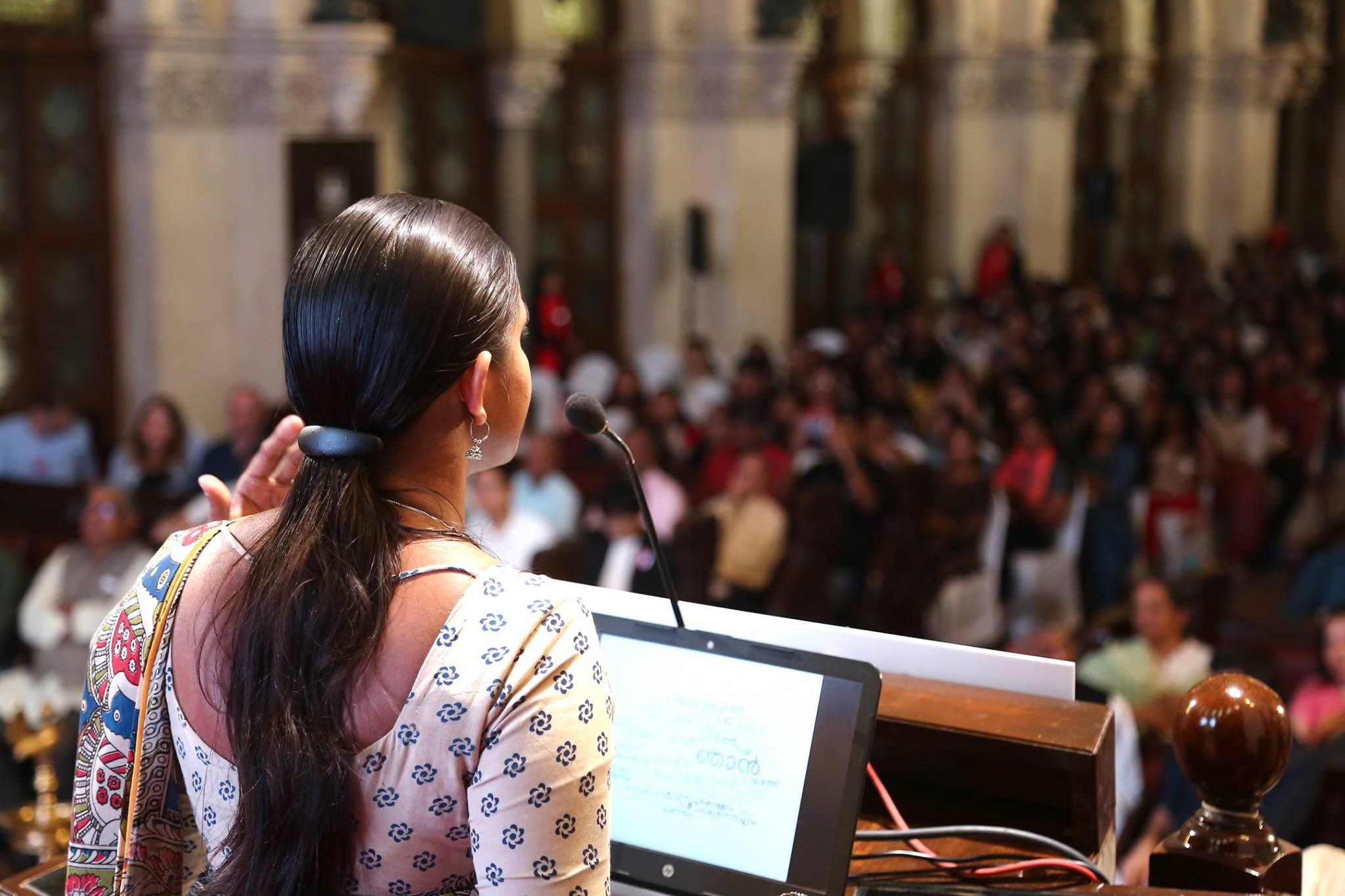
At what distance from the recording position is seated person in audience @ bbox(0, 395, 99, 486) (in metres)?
8.09

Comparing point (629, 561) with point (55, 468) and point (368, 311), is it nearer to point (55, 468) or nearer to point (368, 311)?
point (55, 468)

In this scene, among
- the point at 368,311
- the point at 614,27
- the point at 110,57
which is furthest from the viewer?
the point at 614,27

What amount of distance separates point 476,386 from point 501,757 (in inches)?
11.9

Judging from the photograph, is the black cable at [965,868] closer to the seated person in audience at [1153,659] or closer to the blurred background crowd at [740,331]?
the blurred background crowd at [740,331]

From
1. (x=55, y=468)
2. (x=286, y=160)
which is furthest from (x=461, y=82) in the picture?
(x=55, y=468)

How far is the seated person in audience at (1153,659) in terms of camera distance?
5.01 m

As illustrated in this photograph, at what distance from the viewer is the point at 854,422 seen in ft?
26.6

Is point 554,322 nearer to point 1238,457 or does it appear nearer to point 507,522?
point 1238,457

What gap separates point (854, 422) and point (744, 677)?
651 centimetres

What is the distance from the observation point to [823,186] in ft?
43.5

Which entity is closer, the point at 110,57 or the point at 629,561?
the point at 629,561

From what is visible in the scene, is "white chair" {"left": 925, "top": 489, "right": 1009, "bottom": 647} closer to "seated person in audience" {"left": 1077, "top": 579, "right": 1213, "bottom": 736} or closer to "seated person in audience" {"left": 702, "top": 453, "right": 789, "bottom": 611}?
"seated person in audience" {"left": 702, "top": 453, "right": 789, "bottom": 611}

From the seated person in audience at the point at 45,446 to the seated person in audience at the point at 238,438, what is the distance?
0.76 metres

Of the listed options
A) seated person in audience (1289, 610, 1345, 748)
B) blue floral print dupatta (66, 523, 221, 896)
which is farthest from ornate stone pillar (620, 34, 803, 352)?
blue floral print dupatta (66, 523, 221, 896)
